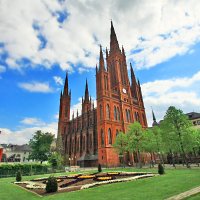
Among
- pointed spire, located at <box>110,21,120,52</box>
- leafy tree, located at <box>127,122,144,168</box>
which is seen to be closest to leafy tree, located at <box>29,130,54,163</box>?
leafy tree, located at <box>127,122,144,168</box>

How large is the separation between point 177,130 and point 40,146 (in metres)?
47.1

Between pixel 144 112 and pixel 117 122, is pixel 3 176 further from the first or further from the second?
pixel 144 112

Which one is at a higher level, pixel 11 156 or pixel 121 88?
pixel 121 88

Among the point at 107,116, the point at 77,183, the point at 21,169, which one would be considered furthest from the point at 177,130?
the point at 21,169

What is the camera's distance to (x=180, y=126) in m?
30.6

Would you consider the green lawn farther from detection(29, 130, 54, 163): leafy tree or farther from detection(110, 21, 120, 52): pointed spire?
detection(110, 21, 120, 52): pointed spire

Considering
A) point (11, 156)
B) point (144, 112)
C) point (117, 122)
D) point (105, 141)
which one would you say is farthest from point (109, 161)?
point (11, 156)

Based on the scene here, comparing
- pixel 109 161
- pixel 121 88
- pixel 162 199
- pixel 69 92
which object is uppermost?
pixel 69 92

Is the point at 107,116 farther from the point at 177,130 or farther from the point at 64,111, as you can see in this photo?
the point at 64,111

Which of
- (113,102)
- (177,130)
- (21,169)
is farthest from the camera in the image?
(113,102)

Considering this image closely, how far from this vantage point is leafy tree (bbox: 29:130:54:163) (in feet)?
198

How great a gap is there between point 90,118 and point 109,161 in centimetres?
2571

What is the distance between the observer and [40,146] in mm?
60875

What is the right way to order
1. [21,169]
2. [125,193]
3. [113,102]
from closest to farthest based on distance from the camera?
[125,193] → [21,169] → [113,102]
